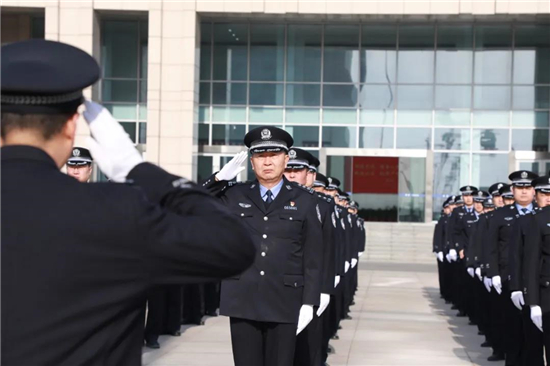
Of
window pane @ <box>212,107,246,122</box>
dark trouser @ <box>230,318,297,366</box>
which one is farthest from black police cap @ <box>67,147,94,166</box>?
window pane @ <box>212,107,246,122</box>

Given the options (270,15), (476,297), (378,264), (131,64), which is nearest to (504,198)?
(476,297)

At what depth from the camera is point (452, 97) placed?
33.0 m

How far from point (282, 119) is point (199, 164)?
3.11 meters

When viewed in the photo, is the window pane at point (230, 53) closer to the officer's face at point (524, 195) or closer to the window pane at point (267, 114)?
the window pane at point (267, 114)

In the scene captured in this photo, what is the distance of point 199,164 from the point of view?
32.8 metres

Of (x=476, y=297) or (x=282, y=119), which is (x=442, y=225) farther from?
(x=282, y=119)

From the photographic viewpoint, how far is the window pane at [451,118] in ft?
108

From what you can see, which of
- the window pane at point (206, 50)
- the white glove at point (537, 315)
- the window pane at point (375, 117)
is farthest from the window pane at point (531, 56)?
the white glove at point (537, 315)

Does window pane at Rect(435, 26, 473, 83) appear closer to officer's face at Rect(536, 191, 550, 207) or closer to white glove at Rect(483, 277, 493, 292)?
white glove at Rect(483, 277, 493, 292)

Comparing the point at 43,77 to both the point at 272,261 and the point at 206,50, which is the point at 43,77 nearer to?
the point at 272,261

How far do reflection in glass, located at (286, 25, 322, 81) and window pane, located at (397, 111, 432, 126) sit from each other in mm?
2994

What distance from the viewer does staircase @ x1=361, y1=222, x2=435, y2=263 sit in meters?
31.1

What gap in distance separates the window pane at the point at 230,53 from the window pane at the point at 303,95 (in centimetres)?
161

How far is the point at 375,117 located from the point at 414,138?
145 centimetres
